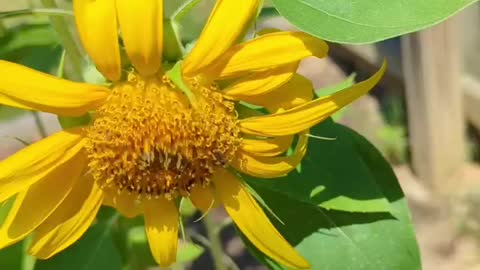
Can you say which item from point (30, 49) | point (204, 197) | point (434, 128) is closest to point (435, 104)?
point (434, 128)

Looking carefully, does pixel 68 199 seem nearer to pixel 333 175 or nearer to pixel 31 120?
pixel 333 175

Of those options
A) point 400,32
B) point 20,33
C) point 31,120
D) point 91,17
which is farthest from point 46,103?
point 31,120

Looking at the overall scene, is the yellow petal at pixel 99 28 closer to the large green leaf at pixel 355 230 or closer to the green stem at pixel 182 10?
the green stem at pixel 182 10

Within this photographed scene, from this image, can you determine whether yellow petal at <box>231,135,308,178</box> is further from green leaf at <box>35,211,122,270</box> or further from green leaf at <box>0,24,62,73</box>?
green leaf at <box>0,24,62,73</box>

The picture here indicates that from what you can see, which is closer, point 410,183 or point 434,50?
point 434,50

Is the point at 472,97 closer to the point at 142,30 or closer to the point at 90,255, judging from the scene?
the point at 90,255

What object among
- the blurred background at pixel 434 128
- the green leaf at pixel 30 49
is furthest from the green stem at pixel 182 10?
the blurred background at pixel 434 128
